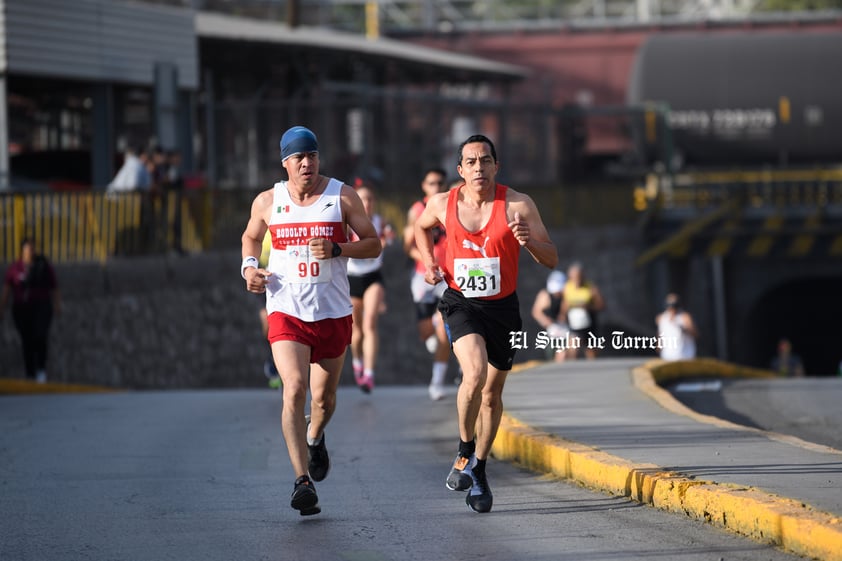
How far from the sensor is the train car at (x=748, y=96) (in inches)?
1594

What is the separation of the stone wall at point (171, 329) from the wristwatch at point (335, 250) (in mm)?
10932

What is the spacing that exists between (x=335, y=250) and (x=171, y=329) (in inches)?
559

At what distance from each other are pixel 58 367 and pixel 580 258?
54.6 ft

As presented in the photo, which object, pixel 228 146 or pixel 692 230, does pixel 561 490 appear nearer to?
pixel 228 146

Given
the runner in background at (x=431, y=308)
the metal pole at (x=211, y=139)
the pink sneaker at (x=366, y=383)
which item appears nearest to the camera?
the runner in background at (x=431, y=308)

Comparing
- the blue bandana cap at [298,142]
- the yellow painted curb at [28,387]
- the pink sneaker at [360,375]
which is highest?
the blue bandana cap at [298,142]

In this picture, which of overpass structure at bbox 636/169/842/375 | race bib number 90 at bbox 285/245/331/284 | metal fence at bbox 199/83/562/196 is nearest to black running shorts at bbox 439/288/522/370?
race bib number 90 at bbox 285/245/331/284

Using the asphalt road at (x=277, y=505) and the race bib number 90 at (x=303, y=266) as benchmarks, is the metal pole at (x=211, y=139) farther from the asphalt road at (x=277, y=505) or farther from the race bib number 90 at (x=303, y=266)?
the race bib number 90 at (x=303, y=266)

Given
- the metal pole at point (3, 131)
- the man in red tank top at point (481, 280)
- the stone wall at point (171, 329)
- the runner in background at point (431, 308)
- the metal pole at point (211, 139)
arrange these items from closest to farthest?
the man in red tank top at point (481, 280) → the runner in background at point (431, 308) → the stone wall at point (171, 329) → the metal pole at point (3, 131) → the metal pole at point (211, 139)

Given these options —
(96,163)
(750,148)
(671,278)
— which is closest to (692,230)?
(671,278)

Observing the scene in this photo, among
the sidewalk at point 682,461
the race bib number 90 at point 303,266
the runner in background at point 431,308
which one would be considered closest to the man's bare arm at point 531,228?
the race bib number 90 at point 303,266

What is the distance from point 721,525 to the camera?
307 inches

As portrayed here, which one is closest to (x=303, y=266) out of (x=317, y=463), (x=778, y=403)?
(x=317, y=463)

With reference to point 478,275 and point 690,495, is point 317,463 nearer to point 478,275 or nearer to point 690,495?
point 478,275
